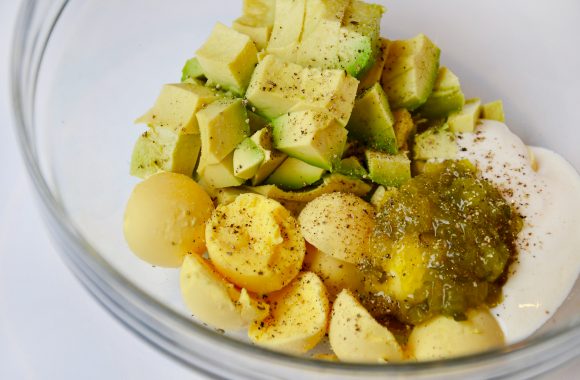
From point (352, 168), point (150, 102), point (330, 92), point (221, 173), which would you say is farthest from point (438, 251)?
point (150, 102)

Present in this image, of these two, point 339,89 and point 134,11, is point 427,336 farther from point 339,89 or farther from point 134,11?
point 134,11

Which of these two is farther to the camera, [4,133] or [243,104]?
[4,133]

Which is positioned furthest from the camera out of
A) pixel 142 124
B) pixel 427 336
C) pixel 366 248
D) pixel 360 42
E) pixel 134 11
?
pixel 134 11

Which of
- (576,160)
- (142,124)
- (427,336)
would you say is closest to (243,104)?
(142,124)

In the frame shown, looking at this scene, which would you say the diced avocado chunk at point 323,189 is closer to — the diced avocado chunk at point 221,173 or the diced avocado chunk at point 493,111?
the diced avocado chunk at point 221,173

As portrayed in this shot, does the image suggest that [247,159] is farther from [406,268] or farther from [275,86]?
[406,268]

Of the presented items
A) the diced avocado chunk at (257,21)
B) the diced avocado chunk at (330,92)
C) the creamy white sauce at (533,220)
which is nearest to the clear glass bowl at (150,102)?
the creamy white sauce at (533,220)
